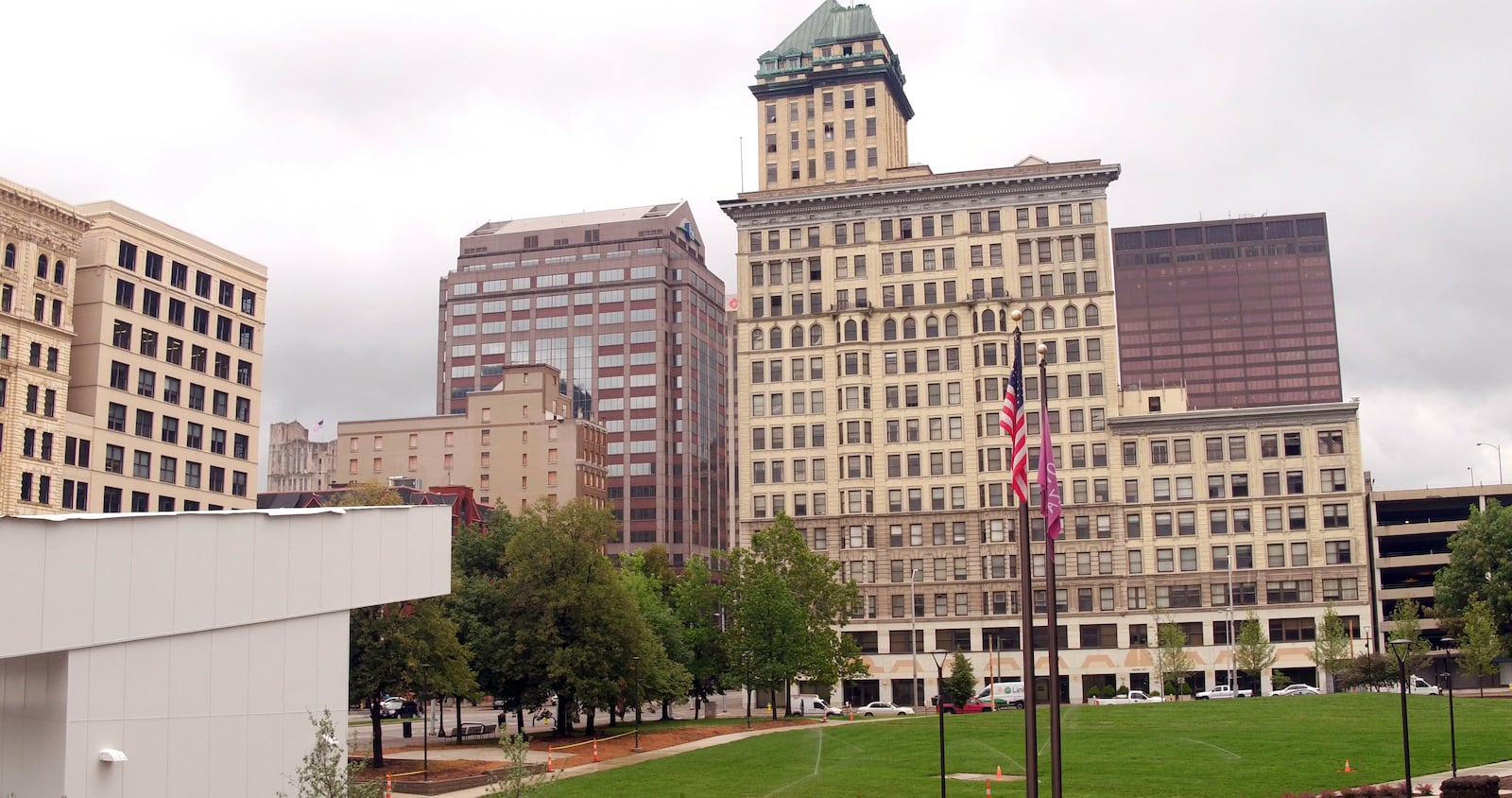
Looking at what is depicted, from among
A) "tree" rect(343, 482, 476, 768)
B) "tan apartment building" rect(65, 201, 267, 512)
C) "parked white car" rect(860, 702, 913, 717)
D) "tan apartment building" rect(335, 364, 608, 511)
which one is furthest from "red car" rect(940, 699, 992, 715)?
"tan apartment building" rect(335, 364, 608, 511)

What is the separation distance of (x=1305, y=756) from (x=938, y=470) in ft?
248

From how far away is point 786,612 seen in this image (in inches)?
3408

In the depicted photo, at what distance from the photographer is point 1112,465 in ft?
398

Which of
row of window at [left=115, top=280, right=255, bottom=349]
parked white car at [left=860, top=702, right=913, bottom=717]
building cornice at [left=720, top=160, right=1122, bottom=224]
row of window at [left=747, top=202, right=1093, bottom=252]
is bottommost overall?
parked white car at [left=860, top=702, right=913, bottom=717]

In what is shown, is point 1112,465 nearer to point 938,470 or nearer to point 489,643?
point 938,470

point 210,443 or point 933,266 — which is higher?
point 933,266

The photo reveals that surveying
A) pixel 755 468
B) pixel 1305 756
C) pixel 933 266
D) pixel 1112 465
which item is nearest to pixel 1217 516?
pixel 1112 465

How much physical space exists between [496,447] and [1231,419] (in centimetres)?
9258

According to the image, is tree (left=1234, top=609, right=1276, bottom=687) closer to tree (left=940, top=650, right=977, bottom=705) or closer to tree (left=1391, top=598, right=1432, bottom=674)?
tree (left=1391, top=598, right=1432, bottom=674)

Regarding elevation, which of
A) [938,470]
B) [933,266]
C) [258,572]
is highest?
[933,266]

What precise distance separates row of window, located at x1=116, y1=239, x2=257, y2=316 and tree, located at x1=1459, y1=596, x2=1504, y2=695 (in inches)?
3674

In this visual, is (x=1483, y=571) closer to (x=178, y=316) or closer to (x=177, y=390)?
(x=177, y=390)

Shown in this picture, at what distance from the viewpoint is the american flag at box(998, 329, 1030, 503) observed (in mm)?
25438

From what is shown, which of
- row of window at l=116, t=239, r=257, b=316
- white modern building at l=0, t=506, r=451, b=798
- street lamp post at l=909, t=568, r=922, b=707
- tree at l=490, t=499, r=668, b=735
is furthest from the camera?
street lamp post at l=909, t=568, r=922, b=707
